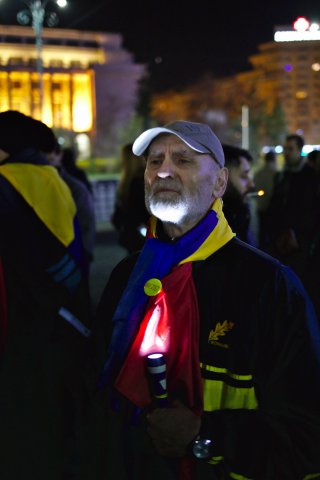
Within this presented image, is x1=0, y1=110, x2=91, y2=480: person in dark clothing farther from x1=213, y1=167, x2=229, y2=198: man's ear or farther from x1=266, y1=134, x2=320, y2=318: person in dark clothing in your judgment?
x1=266, y1=134, x2=320, y2=318: person in dark clothing

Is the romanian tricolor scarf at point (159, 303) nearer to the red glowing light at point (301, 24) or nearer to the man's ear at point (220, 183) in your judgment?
the man's ear at point (220, 183)

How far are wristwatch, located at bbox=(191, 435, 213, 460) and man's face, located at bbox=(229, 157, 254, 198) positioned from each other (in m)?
2.50

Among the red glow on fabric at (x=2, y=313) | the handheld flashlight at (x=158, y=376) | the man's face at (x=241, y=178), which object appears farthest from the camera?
the man's face at (x=241, y=178)

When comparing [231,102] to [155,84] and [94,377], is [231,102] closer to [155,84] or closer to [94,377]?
[155,84]

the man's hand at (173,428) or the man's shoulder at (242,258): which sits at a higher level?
the man's shoulder at (242,258)

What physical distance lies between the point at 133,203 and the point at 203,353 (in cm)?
440

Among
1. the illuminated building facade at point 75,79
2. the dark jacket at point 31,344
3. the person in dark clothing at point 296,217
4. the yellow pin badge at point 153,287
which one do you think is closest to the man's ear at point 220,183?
the yellow pin badge at point 153,287

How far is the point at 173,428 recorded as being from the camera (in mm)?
1897

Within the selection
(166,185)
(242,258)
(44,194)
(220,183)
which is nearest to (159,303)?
(242,258)

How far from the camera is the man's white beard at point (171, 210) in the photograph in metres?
2.16

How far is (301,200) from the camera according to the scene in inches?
268

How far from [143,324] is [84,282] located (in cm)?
258

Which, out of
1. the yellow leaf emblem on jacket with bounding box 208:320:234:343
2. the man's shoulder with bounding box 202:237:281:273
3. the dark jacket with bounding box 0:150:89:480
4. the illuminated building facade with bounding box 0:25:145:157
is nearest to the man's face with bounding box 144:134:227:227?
the man's shoulder with bounding box 202:237:281:273

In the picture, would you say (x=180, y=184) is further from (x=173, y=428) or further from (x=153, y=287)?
(x=173, y=428)
